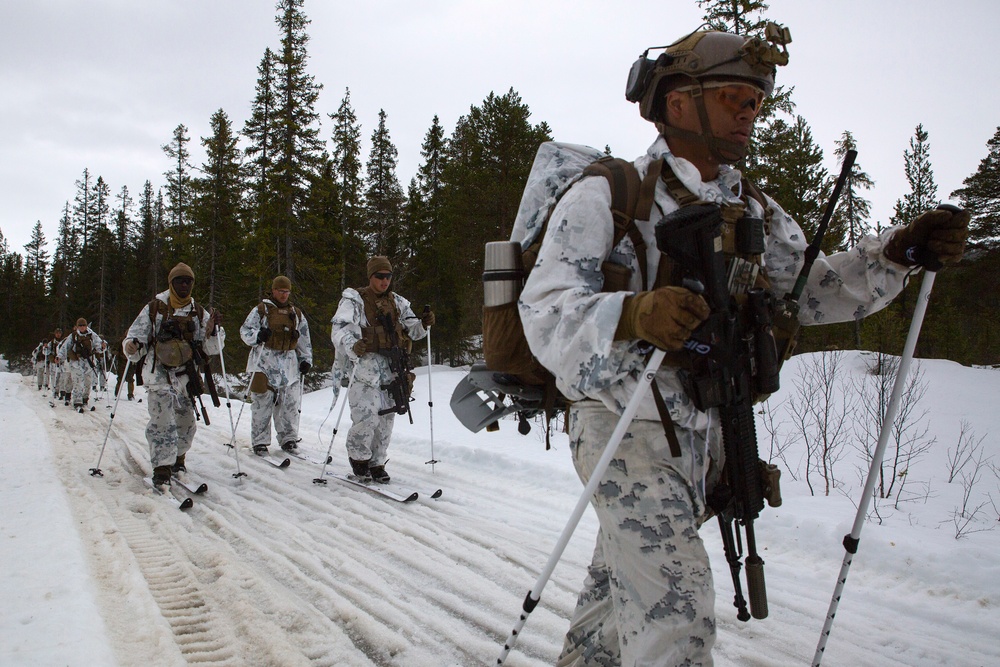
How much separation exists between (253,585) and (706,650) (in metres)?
3.26

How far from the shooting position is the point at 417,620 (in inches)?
135

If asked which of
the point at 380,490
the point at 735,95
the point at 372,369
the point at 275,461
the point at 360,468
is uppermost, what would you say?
the point at 735,95

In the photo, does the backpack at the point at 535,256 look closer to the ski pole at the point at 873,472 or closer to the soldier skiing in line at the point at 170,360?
the ski pole at the point at 873,472

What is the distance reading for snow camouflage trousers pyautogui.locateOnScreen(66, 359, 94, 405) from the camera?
1656 cm

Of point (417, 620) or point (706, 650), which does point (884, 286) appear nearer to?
point (706, 650)

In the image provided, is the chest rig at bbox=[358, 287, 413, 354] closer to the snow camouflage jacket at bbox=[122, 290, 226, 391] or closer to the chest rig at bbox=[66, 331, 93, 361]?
the snow camouflage jacket at bbox=[122, 290, 226, 391]

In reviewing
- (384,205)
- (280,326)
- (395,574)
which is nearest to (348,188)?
(384,205)

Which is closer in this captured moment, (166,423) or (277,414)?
(166,423)

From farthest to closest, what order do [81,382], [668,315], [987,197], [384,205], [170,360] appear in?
[384,205], [987,197], [81,382], [170,360], [668,315]

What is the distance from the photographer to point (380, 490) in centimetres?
635

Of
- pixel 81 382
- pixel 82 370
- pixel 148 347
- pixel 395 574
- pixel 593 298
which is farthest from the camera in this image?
pixel 82 370

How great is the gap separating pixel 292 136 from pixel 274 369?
16511 mm

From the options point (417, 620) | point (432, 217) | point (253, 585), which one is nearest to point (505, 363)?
point (417, 620)

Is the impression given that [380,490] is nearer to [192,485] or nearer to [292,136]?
[192,485]
